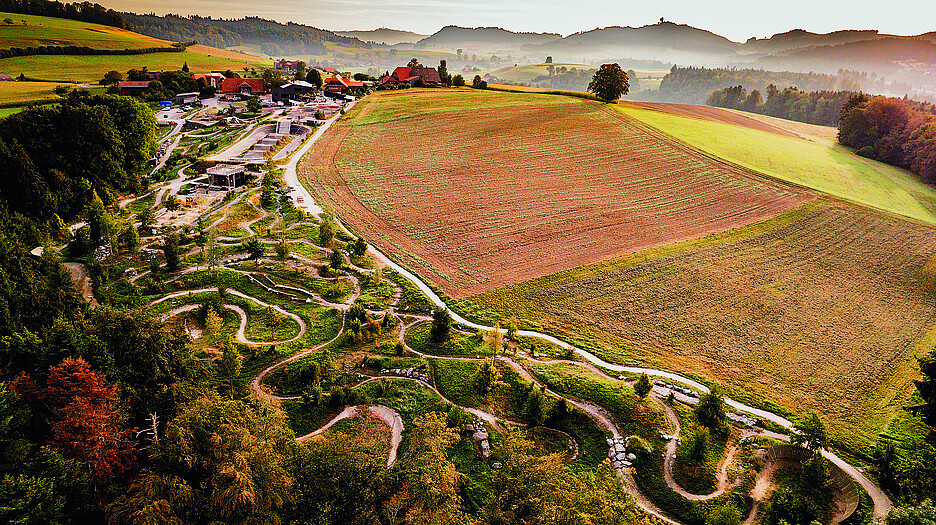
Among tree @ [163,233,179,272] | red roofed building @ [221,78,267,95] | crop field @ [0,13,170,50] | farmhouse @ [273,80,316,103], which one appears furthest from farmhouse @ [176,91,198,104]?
tree @ [163,233,179,272]

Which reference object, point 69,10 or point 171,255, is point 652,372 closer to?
point 171,255

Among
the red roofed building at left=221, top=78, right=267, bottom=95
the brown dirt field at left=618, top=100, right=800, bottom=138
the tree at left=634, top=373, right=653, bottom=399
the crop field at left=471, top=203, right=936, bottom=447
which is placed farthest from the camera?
the red roofed building at left=221, top=78, right=267, bottom=95

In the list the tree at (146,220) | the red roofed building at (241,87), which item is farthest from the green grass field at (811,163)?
the tree at (146,220)

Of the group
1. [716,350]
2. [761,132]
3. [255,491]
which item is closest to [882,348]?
[716,350]

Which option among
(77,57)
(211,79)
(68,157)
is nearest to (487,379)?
(68,157)

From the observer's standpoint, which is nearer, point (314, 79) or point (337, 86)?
point (337, 86)

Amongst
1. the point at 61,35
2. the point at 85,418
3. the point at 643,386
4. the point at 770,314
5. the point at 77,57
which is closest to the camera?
the point at 85,418

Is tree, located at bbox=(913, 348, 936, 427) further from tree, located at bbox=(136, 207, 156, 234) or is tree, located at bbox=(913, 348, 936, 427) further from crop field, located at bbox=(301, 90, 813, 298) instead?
tree, located at bbox=(136, 207, 156, 234)
